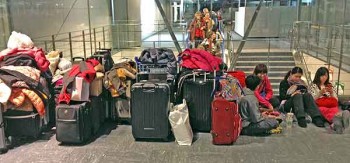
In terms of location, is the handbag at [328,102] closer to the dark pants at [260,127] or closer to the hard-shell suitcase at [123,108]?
the dark pants at [260,127]

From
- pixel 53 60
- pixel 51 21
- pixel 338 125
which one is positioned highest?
pixel 51 21

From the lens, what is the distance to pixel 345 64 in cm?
658

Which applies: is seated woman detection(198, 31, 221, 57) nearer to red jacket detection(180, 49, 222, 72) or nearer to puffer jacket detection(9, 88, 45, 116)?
red jacket detection(180, 49, 222, 72)

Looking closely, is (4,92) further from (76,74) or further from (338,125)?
(338,125)

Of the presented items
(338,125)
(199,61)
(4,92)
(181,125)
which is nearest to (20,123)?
(4,92)

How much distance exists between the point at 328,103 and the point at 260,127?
1.12 meters

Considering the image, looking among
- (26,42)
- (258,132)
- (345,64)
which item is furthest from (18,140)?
(345,64)

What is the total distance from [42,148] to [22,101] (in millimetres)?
522

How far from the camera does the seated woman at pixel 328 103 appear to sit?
384 cm

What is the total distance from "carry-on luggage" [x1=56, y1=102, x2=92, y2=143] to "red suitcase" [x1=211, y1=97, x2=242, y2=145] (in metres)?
1.34

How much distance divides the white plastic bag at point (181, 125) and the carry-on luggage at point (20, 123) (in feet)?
4.73

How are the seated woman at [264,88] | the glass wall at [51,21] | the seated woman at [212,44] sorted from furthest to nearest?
the seated woman at [212,44], the glass wall at [51,21], the seated woman at [264,88]

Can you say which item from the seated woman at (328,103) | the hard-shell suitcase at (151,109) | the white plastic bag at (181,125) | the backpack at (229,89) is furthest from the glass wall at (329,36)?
the hard-shell suitcase at (151,109)

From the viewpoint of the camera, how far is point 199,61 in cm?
409
